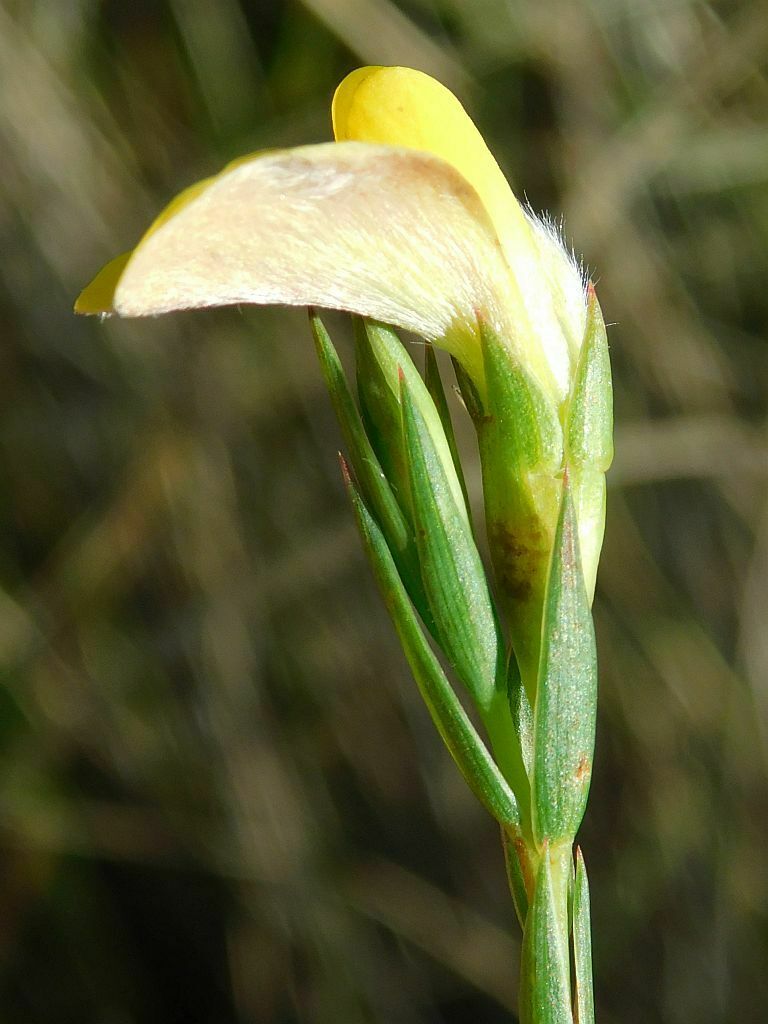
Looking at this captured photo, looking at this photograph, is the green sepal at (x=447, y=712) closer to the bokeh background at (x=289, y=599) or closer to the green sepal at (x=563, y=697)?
the green sepal at (x=563, y=697)

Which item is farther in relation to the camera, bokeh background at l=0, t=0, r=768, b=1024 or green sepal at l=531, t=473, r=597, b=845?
bokeh background at l=0, t=0, r=768, b=1024

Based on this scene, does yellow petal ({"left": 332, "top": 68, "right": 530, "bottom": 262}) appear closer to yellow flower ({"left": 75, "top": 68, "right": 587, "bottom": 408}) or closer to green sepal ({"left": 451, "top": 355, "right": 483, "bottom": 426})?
yellow flower ({"left": 75, "top": 68, "right": 587, "bottom": 408})

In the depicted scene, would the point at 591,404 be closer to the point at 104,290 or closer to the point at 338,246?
the point at 338,246

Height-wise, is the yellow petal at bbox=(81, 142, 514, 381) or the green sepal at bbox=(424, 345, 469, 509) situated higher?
the yellow petal at bbox=(81, 142, 514, 381)

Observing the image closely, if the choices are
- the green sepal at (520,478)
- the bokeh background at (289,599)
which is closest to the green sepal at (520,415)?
the green sepal at (520,478)

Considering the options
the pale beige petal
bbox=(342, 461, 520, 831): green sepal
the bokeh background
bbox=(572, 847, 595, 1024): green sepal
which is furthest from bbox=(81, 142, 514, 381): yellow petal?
the bokeh background

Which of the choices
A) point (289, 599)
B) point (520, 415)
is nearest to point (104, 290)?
point (520, 415)
